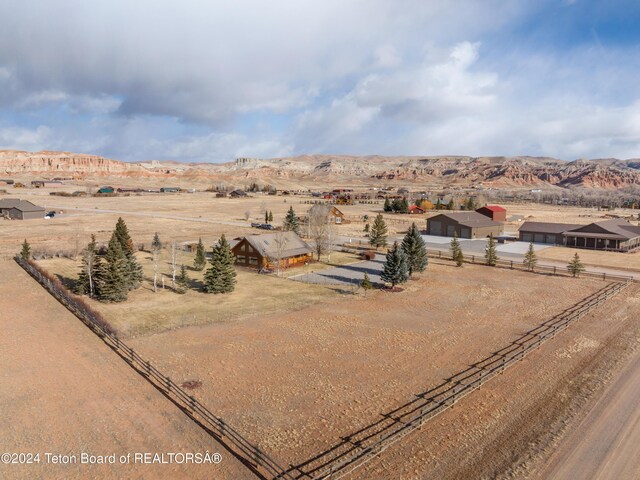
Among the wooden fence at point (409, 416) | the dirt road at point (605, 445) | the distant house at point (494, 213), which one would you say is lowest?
the dirt road at point (605, 445)

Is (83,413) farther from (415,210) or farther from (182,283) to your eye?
(415,210)

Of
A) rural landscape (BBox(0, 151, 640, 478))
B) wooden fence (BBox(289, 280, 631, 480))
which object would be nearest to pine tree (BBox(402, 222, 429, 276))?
rural landscape (BBox(0, 151, 640, 478))

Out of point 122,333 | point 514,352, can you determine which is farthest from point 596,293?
point 122,333

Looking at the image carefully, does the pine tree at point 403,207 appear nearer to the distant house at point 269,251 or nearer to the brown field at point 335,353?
the distant house at point 269,251

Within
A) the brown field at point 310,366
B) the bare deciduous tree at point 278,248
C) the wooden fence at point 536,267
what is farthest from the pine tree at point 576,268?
the bare deciduous tree at point 278,248

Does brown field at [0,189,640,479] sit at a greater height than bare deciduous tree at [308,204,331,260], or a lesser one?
lesser

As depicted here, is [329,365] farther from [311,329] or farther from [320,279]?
[320,279]

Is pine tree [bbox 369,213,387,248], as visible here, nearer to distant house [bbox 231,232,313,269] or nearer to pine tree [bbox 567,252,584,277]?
distant house [bbox 231,232,313,269]
